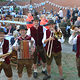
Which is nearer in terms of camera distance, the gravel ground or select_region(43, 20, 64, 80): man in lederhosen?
select_region(43, 20, 64, 80): man in lederhosen

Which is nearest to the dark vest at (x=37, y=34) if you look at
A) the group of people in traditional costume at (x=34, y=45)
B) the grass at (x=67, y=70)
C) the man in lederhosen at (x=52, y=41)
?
the group of people in traditional costume at (x=34, y=45)

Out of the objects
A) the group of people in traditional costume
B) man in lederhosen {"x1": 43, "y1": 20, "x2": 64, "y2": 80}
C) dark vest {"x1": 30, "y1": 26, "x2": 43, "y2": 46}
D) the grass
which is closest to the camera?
the group of people in traditional costume

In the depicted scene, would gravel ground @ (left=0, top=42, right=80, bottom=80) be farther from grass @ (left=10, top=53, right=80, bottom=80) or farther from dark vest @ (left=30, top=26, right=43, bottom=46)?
dark vest @ (left=30, top=26, right=43, bottom=46)

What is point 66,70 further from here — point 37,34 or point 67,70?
point 37,34

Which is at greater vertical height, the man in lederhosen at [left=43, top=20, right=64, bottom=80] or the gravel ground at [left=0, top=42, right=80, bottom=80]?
the man in lederhosen at [left=43, top=20, right=64, bottom=80]

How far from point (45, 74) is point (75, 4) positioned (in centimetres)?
2019

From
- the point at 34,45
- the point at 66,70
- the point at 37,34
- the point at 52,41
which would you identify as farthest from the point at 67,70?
the point at 34,45

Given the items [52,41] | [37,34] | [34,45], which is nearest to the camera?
[34,45]

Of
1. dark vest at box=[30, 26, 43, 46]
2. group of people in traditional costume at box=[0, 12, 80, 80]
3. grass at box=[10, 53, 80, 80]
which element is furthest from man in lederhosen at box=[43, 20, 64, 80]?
grass at box=[10, 53, 80, 80]

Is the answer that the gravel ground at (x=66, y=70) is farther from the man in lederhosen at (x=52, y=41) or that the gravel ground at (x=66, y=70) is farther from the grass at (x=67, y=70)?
the man in lederhosen at (x=52, y=41)

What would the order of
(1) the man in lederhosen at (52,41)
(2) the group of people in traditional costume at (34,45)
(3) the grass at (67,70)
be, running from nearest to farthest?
(2) the group of people in traditional costume at (34,45) < (1) the man in lederhosen at (52,41) < (3) the grass at (67,70)

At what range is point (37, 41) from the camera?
4.00m

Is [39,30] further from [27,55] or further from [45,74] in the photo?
[45,74]

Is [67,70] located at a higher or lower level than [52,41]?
lower
